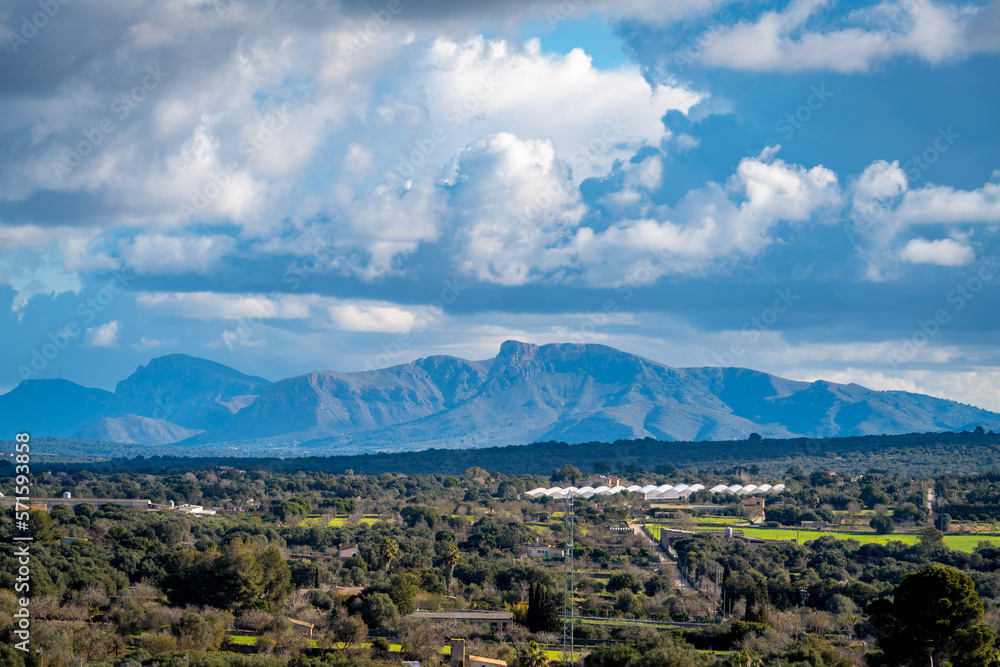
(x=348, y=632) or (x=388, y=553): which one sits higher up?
(x=388, y=553)

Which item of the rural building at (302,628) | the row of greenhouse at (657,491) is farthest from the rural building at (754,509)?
the rural building at (302,628)

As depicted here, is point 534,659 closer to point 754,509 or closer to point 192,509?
point 192,509

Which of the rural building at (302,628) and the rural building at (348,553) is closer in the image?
the rural building at (302,628)

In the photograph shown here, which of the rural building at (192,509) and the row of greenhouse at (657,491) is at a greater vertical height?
the row of greenhouse at (657,491)

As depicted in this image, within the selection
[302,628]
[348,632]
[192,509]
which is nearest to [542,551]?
[302,628]

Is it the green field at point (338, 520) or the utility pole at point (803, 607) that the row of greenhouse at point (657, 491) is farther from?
the utility pole at point (803, 607)

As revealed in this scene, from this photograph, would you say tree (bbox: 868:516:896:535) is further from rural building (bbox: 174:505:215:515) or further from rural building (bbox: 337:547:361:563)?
rural building (bbox: 174:505:215:515)

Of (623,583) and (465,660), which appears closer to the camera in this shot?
(465,660)

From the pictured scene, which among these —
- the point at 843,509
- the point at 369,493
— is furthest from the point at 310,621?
the point at 369,493
